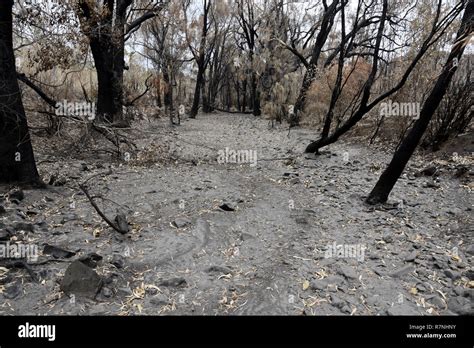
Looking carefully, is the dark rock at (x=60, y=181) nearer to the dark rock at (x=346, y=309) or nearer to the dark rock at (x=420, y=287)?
the dark rock at (x=346, y=309)

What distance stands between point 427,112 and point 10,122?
270 inches

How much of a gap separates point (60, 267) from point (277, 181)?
5207mm

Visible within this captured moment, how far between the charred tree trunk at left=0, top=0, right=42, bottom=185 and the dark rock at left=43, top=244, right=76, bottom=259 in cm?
222

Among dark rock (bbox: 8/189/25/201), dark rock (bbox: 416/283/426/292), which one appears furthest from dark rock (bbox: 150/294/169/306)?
dark rock (bbox: 8/189/25/201)

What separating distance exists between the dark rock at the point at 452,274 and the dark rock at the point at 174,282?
3228mm

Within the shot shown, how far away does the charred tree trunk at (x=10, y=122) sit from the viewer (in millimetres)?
5016

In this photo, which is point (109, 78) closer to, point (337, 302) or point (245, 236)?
point (245, 236)

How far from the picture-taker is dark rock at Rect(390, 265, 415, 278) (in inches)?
157

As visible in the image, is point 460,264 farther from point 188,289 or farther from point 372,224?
point 188,289

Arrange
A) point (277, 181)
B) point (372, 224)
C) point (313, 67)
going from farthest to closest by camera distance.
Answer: point (313, 67)
point (277, 181)
point (372, 224)

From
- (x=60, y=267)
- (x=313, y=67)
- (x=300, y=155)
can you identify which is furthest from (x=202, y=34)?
(x=60, y=267)

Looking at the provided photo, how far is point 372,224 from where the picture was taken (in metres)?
5.40

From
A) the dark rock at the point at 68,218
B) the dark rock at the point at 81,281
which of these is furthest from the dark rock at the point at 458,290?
the dark rock at the point at 68,218

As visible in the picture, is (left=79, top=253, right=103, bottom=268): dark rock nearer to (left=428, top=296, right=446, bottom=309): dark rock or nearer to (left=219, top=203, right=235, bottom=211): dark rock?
(left=219, top=203, right=235, bottom=211): dark rock
